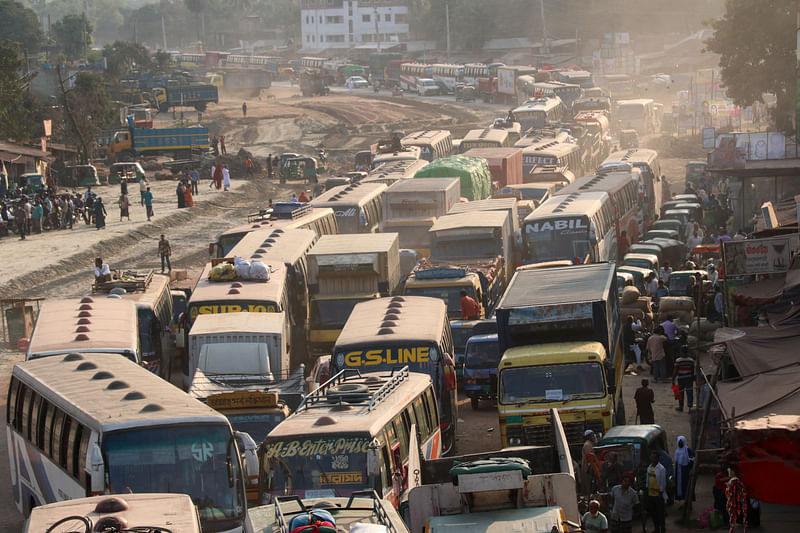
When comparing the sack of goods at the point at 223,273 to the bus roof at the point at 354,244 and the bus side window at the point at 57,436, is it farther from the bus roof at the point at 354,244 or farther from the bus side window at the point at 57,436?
the bus side window at the point at 57,436

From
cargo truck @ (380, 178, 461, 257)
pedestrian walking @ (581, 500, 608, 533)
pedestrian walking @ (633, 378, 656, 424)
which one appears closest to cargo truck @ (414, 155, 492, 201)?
cargo truck @ (380, 178, 461, 257)

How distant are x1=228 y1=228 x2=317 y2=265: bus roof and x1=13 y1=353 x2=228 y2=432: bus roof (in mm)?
9022

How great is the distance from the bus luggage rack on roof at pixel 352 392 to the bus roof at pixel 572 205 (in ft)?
47.4

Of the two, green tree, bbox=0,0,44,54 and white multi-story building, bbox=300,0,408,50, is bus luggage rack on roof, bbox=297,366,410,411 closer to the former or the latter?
green tree, bbox=0,0,44,54

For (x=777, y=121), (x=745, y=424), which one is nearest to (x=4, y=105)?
(x=777, y=121)

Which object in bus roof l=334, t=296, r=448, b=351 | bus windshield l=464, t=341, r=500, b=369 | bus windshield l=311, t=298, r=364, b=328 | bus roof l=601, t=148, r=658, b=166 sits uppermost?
bus roof l=601, t=148, r=658, b=166

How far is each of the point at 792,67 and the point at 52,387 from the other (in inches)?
1593

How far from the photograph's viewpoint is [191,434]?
12.3 m

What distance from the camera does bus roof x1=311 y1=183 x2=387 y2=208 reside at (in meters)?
33.7

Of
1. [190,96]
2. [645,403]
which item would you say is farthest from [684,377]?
[190,96]

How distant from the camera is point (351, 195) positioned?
114 feet

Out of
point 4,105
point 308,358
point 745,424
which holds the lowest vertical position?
point 308,358

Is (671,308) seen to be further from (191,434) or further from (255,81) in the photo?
(255,81)

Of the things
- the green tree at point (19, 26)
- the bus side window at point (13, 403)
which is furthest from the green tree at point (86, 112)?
the green tree at point (19, 26)
